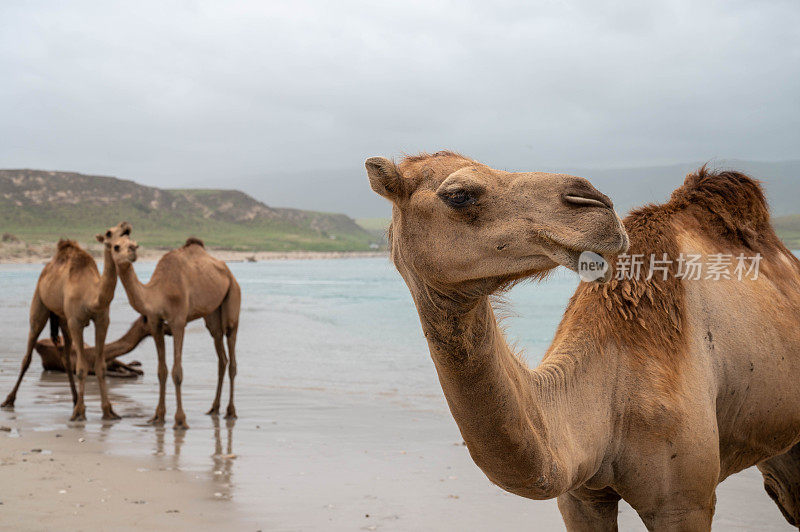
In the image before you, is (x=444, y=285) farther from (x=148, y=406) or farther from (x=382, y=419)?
(x=148, y=406)

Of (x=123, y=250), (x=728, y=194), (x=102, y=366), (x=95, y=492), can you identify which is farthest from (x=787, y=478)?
(x=102, y=366)

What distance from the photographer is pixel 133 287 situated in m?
8.58

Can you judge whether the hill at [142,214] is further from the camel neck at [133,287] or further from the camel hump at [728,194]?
the camel hump at [728,194]

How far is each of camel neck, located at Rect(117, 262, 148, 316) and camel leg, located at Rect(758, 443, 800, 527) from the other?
626 centimetres

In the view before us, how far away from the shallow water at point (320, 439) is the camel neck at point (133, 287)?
1.32 meters

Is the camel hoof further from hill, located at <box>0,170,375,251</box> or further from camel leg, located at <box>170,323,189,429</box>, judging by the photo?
hill, located at <box>0,170,375,251</box>

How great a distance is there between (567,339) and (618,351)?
8.3 inches

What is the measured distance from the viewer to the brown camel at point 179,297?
28.1 ft

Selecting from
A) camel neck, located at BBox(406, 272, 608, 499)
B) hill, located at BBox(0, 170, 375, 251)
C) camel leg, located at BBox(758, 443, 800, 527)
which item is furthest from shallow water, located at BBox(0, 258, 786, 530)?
hill, located at BBox(0, 170, 375, 251)

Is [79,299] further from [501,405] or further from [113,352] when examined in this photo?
[501,405]

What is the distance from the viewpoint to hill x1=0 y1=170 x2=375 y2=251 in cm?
8556

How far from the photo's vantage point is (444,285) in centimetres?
234

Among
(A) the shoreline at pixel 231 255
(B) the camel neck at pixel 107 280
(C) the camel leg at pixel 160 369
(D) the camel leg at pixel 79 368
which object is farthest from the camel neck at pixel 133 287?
(A) the shoreline at pixel 231 255

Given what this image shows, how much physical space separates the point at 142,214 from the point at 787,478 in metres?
101
